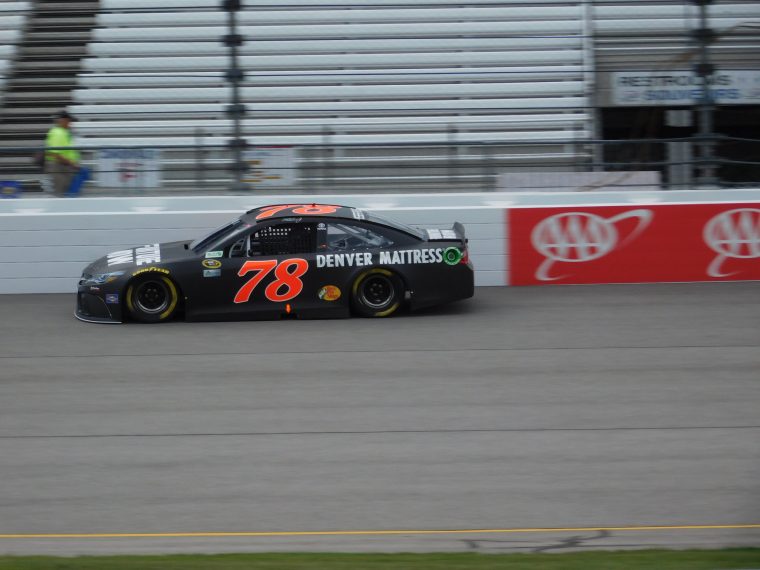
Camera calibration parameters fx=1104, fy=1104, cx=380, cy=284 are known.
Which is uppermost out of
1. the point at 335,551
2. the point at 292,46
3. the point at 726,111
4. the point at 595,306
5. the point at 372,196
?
the point at 292,46

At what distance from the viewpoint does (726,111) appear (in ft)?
69.4

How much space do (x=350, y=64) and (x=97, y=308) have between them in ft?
33.6

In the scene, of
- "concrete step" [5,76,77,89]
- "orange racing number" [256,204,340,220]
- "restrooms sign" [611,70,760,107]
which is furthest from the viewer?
"concrete step" [5,76,77,89]

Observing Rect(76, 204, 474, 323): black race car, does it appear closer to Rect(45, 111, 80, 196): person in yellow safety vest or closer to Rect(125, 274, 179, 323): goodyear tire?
Rect(125, 274, 179, 323): goodyear tire

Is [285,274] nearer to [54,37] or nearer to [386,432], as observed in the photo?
[386,432]

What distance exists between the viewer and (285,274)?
39.2ft

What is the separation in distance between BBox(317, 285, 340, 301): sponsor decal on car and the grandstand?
274 inches

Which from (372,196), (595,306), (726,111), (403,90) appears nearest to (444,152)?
(372,196)

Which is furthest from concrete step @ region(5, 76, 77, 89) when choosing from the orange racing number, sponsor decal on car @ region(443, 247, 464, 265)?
sponsor decal on car @ region(443, 247, 464, 265)

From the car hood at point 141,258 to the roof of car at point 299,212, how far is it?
0.84 metres

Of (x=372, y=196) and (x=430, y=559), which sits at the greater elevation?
(x=372, y=196)

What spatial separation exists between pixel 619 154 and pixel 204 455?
9339mm

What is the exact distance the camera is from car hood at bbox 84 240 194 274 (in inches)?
470

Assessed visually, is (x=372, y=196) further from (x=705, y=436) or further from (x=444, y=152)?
(x=705, y=436)
